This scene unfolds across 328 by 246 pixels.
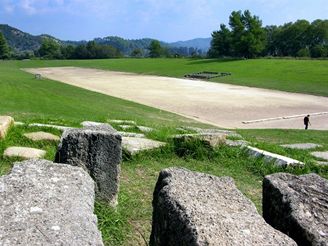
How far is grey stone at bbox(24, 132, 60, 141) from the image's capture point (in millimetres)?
8250

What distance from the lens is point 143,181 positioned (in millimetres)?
6777

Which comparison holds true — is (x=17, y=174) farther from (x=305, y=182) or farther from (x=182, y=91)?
(x=182, y=91)

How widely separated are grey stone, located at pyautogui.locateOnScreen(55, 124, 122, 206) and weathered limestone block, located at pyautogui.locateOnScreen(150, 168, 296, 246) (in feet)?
4.34

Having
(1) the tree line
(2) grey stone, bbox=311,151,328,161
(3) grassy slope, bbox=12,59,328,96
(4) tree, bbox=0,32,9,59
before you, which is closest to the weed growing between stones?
(2) grey stone, bbox=311,151,328,161

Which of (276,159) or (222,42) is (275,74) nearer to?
(222,42)

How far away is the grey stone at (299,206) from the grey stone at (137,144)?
4009 mm

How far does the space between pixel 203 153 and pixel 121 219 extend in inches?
140

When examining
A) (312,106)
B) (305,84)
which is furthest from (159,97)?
(305,84)

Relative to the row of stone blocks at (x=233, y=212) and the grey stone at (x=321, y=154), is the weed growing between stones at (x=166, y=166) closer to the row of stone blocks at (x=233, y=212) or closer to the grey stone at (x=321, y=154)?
the grey stone at (x=321, y=154)

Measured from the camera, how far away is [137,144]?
326 inches

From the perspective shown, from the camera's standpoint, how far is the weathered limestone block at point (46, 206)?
262cm

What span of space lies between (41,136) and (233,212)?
5899 mm

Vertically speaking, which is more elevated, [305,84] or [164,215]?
[164,215]

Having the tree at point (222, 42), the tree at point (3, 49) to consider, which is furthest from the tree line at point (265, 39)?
the tree at point (3, 49)
